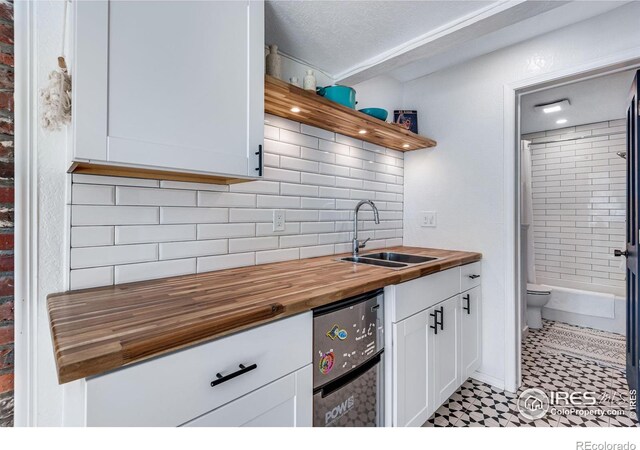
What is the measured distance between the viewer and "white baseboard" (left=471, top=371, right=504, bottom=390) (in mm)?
2107

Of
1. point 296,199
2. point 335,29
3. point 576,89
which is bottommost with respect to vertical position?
point 296,199

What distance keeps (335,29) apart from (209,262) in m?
1.24

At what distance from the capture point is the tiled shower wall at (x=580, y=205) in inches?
143

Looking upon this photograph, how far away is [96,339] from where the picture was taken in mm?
679

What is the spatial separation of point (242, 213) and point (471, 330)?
1.66 meters

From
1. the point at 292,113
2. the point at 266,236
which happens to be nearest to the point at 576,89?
the point at 292,113

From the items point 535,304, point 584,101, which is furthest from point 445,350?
point 584,101

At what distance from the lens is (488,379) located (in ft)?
7.09

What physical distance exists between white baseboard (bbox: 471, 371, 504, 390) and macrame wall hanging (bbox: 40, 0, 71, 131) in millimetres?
2697

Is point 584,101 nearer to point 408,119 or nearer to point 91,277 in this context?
point 408,119

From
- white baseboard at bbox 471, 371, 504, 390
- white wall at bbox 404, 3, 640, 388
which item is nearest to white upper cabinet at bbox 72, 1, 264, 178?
white wall at bbox 404, 3, 640, 388

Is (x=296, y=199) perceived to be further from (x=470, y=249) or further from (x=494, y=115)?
(x=494, y=115)

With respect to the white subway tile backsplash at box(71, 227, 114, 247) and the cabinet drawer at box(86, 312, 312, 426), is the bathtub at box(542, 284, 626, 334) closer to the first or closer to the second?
the cabinet drawer at box(86, 312, 312, 426)

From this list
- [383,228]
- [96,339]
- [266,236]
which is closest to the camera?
[96,339]
